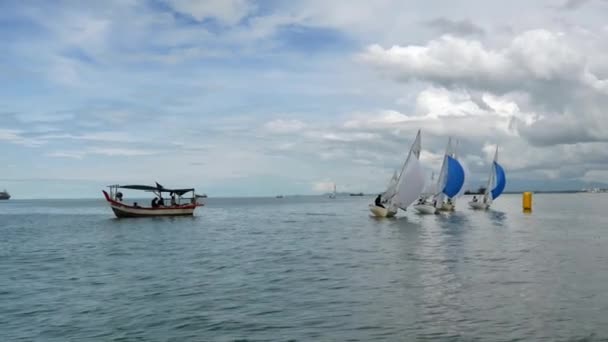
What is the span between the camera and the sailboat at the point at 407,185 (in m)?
68.8

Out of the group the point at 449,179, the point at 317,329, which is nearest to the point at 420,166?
the point at 449,179

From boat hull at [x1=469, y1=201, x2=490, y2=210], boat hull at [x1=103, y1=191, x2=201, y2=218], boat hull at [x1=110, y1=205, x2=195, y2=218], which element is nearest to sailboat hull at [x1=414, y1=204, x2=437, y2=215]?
boat hull at [x1=469, y1=201, x2=490, y2=210]

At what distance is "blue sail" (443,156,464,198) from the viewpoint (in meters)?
87.3

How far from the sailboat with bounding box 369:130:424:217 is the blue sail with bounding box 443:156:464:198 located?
58.4ft

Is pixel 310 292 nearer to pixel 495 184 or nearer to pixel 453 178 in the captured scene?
pixel 453 178

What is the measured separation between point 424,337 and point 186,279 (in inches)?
533

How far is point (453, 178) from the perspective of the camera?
87625 millimetres

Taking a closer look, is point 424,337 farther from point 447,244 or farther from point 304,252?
point 447,244

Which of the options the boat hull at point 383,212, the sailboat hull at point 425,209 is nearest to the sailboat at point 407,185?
the boat hull at point 383,212

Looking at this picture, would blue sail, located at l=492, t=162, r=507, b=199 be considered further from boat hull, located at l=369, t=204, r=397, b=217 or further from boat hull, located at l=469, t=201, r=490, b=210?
A: boat hull, located at l=369, t=204, r=397, b=217

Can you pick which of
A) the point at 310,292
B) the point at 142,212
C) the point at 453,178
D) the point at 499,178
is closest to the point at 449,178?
the point at 453,178

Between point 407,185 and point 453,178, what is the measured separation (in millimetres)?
21461

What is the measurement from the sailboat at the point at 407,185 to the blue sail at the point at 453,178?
1781cm

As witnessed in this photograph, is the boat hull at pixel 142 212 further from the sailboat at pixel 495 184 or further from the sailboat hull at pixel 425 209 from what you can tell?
the sailboat at pixel 495 184
